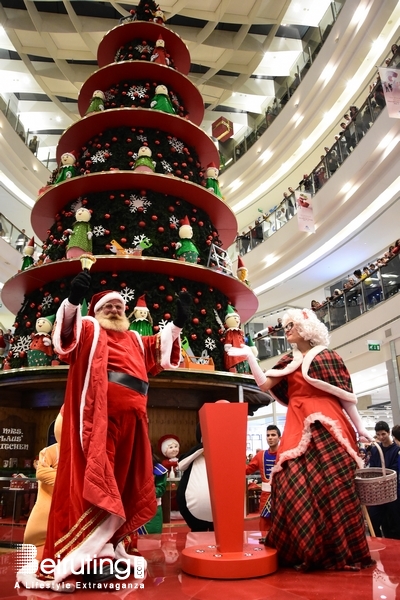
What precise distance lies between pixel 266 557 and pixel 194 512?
1338 millimetres

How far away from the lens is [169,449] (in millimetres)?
4629

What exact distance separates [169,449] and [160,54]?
17.4 feet

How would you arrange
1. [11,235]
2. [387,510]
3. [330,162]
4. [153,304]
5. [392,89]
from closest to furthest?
1. [387,510]
2. [153,304]
3. [392,89]
4. [330,162]
5. [11,235]

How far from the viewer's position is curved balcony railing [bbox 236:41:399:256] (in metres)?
11.0

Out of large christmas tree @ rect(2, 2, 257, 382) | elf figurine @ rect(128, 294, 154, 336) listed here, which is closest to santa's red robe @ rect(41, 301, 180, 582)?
elf figurine @ rect(128, 294, 154, 336)

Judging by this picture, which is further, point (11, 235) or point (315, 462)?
point (11, 235)

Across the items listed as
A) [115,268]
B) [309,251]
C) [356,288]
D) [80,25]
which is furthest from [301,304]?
[115,268]

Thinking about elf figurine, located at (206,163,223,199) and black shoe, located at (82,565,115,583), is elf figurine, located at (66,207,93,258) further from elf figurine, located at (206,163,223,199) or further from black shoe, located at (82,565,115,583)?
black shoe, located at (82,565,115,583)

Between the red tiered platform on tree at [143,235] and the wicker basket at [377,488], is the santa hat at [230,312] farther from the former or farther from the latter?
the wicker basket at [377,488]

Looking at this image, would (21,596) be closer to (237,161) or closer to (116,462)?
(116,462)

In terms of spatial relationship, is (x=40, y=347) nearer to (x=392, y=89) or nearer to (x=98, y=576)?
(x=98, y=576)

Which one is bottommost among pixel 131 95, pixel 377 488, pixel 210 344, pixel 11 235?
pixel 377 488

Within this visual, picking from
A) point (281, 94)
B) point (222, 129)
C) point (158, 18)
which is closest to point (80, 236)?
point (158, 18)

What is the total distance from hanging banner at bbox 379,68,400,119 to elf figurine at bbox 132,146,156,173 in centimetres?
583
